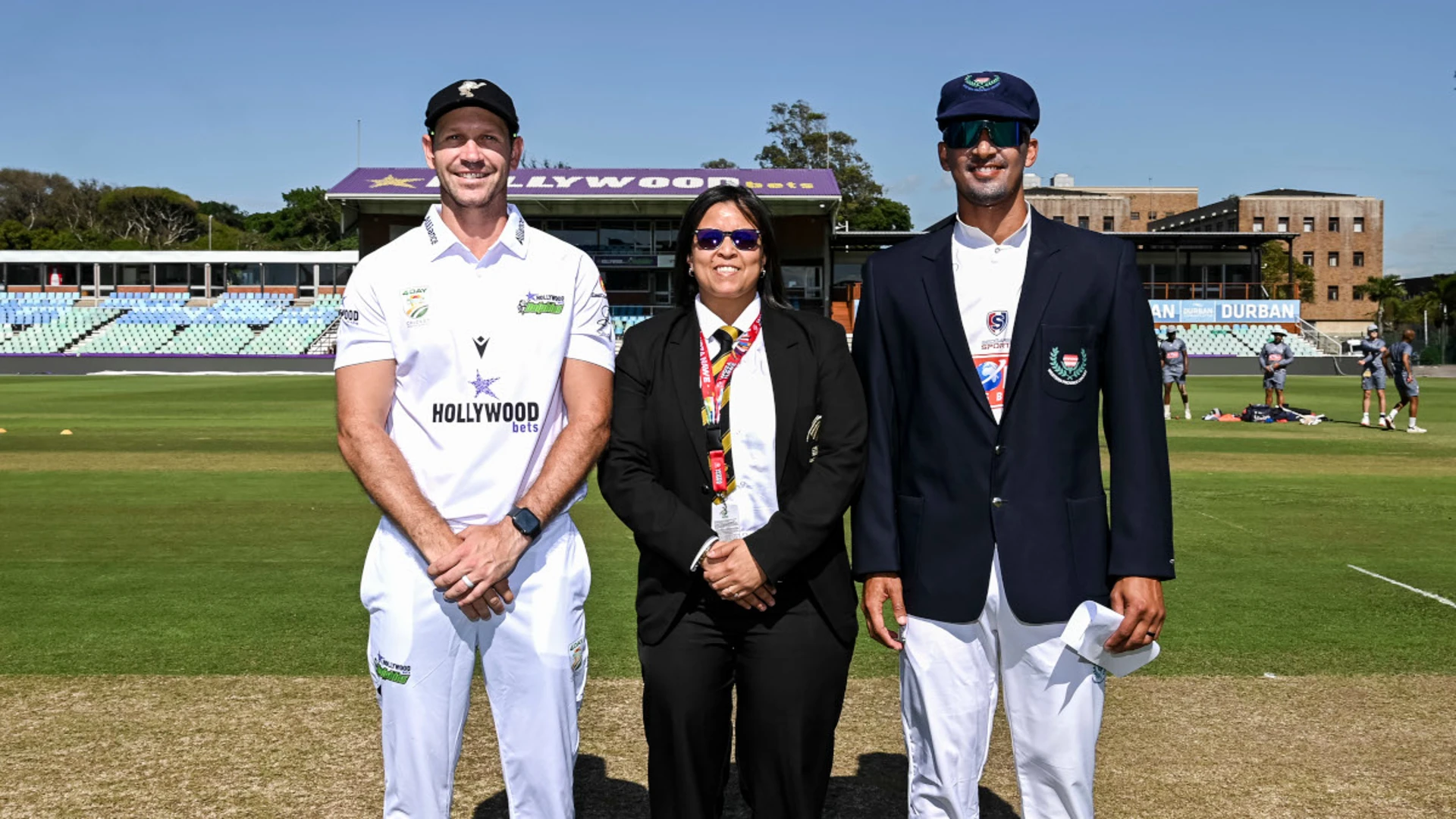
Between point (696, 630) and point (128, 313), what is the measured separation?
67285 millimetres

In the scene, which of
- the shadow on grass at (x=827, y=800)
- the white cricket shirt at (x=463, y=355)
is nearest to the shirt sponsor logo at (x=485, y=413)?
the white cricket shirt at (x=463, y=355)

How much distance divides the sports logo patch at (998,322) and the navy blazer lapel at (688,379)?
0.79 m

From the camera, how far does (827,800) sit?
4.22 m

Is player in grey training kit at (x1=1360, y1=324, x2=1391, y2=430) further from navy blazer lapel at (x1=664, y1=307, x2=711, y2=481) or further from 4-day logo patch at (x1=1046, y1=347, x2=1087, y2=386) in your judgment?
navy blazer lapel at (x1=664, y1=307, x2=711, y2=481)

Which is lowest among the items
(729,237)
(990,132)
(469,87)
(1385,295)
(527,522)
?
(527,522)

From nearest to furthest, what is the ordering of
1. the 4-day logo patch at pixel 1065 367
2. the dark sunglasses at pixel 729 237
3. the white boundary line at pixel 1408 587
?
1. the 4-day logo patch at pixel 1065 367
2. the dark sunglasses at pixel 729 237
3. the white boundary line at pixel 1408 587

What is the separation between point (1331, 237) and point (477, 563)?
347 feet

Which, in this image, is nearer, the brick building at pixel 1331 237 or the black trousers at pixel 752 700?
the black trousers at pixel 752 700

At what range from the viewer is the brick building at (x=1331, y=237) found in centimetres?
9419

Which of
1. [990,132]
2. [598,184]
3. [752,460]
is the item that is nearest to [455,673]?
[752,460]

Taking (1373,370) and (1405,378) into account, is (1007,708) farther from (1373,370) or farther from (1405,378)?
(1373,370)

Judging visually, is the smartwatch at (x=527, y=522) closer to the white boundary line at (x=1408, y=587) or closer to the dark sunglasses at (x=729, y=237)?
the dark sunglasses at (x=729, y=237)

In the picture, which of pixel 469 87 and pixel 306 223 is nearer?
pixel 469 87

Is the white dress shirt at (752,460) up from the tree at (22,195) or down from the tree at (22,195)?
down
